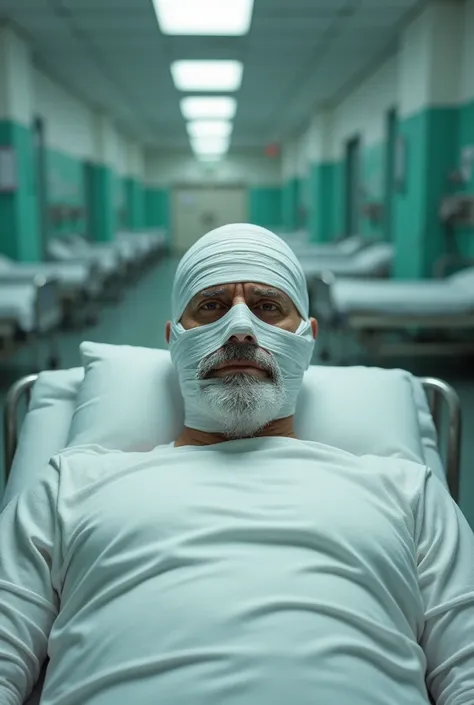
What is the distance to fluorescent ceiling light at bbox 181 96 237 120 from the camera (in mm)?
10555

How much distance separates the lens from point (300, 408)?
1.80 metres

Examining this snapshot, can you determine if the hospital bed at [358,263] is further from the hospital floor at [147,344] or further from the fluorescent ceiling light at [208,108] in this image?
the fluorescent ceiling light at [208,108]

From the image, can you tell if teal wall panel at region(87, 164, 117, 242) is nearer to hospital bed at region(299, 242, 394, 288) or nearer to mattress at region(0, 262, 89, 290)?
hospital bed at region(299, 242, 394, 288)

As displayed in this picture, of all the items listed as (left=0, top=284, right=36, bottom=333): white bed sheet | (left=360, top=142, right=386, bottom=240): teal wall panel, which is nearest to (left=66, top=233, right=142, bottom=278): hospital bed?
(left=360, top=142, right=386, bottom=240): teal wall panel

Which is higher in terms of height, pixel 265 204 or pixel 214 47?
pixel 214 47

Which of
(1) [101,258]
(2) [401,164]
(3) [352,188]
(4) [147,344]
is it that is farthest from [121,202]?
(4) [147,344]

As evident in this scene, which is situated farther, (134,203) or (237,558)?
(134,203)

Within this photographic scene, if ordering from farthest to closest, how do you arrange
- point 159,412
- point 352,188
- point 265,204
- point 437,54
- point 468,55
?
point 265,204 < point 352,188 < point 437,54 < point 468,55 < point 159,412

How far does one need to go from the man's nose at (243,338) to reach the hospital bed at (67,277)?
4.87 m

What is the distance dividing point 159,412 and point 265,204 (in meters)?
17.0

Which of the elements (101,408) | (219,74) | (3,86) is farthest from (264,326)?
(219,74)

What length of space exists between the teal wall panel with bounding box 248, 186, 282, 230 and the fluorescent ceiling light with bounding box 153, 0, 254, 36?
11548mm

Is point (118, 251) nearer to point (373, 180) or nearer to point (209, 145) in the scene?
point (373, 180)

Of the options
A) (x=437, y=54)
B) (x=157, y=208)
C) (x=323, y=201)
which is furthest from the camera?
(x=157, y=208)
